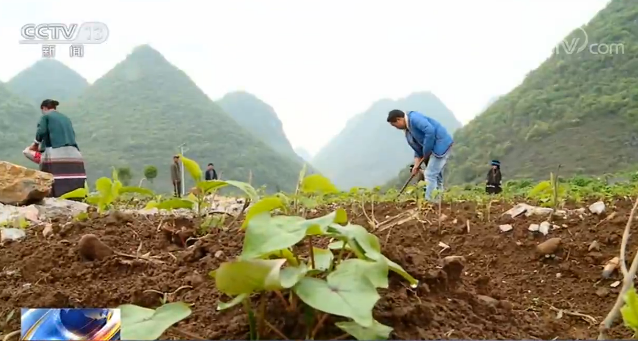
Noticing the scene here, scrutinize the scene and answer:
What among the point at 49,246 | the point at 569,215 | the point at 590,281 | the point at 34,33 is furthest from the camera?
the point at 34,33

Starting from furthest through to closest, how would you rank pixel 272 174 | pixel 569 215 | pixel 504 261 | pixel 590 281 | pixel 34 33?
pixel 272 174 < pixel 34 33 < pixel 569 215 < pixel 504 261 < pixel 590 281

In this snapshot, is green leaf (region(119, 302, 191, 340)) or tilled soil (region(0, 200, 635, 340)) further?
tilled soil (region(0, 200, 635, 340))

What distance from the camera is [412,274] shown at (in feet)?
2.52

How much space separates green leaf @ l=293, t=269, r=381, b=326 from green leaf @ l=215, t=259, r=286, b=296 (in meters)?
0.03

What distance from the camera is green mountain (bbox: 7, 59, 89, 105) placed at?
23953mm

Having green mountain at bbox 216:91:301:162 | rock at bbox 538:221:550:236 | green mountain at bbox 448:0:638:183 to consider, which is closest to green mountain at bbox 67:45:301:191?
green mountain at bbox 216:91:301:162

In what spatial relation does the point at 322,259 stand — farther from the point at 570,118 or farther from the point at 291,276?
the point at 570,118

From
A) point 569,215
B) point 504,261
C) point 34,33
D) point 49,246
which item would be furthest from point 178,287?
point 34,33

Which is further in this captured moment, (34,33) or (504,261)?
(34,33)

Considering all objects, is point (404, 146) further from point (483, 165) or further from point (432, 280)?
point (432, 280)

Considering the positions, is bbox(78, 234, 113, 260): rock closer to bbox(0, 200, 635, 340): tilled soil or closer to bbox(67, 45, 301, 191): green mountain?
bbox(0, 200, 635, 340): tilled soil

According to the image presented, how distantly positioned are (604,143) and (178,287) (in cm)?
1770

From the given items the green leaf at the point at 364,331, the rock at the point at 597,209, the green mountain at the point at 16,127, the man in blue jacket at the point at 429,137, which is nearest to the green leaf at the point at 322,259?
the green leaf at the point at 364,331

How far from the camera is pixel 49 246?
1.17m
